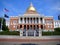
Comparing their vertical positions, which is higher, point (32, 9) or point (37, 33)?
point (32, 9)

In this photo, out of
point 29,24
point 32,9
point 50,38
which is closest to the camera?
point 50,38

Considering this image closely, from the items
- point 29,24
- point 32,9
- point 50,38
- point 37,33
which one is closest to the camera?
point 50,38

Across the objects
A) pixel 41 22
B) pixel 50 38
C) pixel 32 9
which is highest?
pixel 32 9

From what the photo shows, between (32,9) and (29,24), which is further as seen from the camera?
(32,9)

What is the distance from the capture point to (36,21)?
760 inches

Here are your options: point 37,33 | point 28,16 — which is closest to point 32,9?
point 28,16

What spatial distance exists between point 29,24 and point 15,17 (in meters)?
2.24

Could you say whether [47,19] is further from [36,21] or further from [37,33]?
[37,33]

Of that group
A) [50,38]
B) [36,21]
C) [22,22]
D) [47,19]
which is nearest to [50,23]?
[47,19]

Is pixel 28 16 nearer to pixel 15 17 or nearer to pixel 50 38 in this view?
pixel 15 17

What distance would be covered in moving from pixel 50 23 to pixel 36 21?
2012 millimetres

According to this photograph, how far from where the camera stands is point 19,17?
64.2ft

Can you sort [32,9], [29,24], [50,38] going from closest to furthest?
[50,38] → [29,24] → [32,9]

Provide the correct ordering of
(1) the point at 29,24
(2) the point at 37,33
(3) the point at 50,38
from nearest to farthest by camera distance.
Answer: (3) the point at 50,38
(2) the point at 37,33
(1) the point at 29,24
